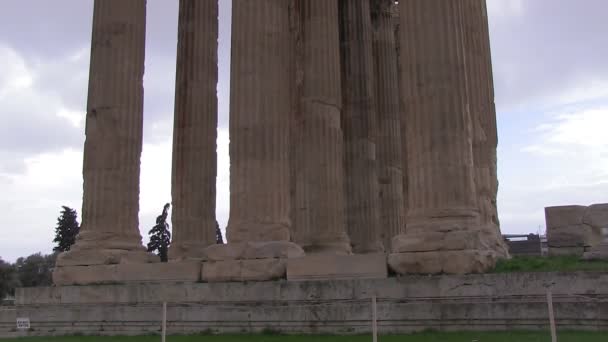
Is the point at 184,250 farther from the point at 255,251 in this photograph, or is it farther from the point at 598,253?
the point at 598,253

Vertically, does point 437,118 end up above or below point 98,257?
above

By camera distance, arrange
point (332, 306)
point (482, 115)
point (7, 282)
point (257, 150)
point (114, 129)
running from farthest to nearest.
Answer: point (7, 282), point (114, 129), point (482, 115), point (257, 150), point (332, 306)

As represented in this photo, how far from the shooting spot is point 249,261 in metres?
24.6

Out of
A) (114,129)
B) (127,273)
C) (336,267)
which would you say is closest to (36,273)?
(114,129)

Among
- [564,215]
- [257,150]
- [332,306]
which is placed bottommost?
[332,306]

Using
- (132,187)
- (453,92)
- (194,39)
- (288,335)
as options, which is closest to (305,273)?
(288,335)

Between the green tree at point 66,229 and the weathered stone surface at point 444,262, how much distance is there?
66211 mm

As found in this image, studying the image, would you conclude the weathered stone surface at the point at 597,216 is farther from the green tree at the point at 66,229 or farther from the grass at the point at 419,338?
the green tree at the point at 66,229

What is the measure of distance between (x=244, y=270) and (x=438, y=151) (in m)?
8.10

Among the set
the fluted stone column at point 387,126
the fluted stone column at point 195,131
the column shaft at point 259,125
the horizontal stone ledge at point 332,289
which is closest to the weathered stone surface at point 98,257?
the horizontal stone ledge at point 332,289

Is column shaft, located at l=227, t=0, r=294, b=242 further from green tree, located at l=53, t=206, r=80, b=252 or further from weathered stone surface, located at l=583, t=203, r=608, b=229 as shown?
green tree, located at l=53, t=206, r=80, b=252

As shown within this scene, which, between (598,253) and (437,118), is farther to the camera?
(437,118)

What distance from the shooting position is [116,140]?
95.4 ft

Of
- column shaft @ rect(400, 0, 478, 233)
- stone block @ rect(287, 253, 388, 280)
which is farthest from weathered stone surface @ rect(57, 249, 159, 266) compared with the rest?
column shaft @ rect(400, 0, 478, 233)
